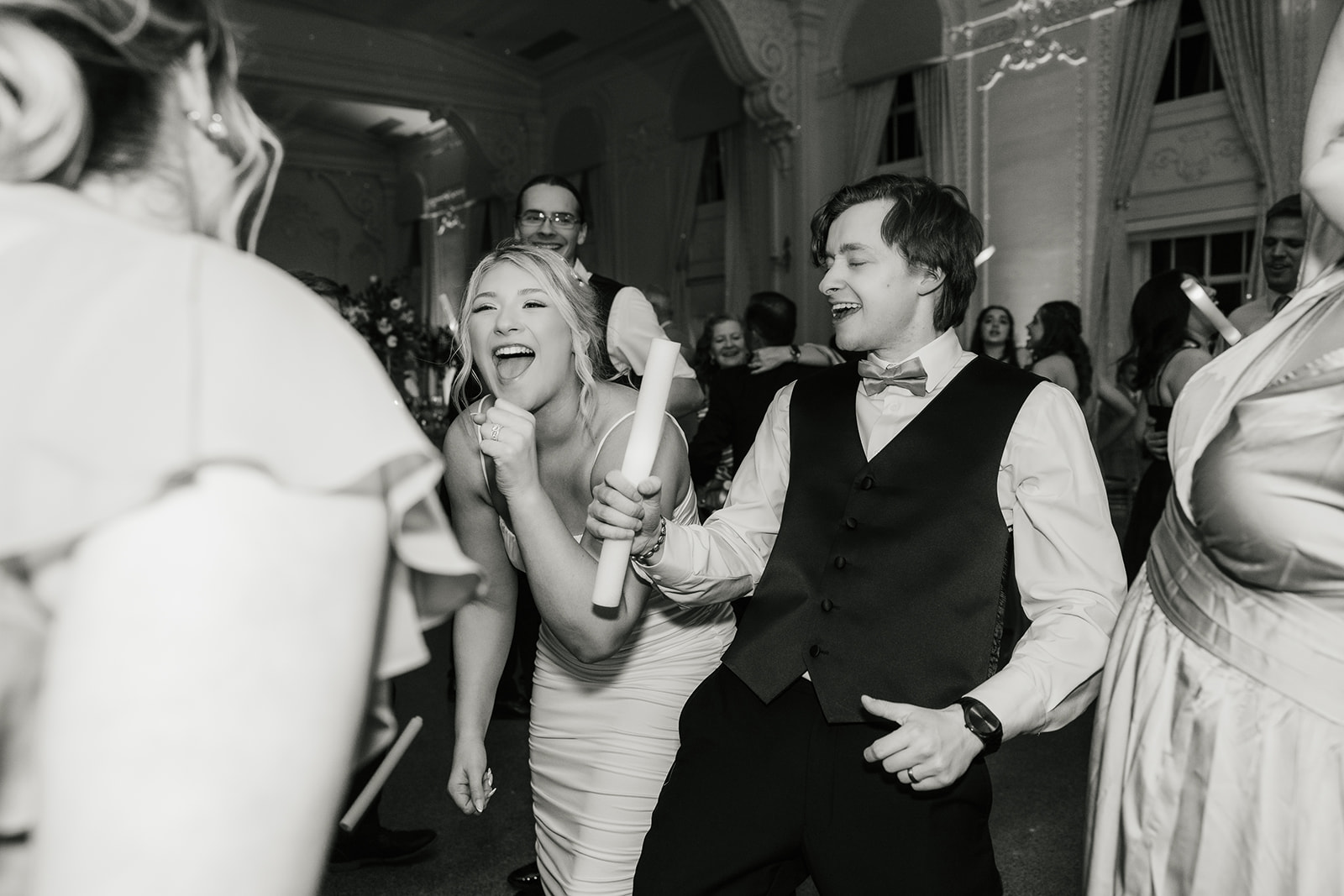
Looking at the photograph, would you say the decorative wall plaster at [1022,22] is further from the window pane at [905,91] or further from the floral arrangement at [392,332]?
the floral arrangement at [392,332]

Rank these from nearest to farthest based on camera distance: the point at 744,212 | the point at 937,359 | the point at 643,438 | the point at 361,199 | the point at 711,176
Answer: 1. the point at 643,438
2. the point at 937,359
3. the point at 744,212
4. the point at 711,176
5. the point at 361,199

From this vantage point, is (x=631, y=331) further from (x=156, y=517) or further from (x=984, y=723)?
(x=156, y=517)

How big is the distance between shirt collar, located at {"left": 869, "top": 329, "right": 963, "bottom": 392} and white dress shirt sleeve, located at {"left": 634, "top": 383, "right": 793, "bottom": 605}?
0.24m

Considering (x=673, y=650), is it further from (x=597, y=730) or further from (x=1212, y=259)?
(x=1212, y=259)

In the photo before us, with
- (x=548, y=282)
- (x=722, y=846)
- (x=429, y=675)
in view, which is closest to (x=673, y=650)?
(x=722, y=846)

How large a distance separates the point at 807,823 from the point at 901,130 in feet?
28.1

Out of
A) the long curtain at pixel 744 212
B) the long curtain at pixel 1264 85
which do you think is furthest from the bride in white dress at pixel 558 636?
the long curtain at pixel 744 212

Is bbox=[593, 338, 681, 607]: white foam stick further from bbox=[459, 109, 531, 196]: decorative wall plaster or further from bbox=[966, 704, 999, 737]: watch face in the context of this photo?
bbox=[459, 109, 531, 196]: decorative wall plaster

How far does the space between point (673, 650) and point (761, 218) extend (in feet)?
28.9

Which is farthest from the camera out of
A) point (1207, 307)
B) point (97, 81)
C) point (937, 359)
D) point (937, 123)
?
point (937, 123)

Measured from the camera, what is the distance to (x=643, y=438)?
126 cm

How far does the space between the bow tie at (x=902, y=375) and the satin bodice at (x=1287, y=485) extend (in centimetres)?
60

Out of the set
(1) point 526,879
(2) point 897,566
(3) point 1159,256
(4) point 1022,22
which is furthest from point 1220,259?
(2) point 897,566

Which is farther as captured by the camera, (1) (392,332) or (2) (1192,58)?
(2) (1192,58)
